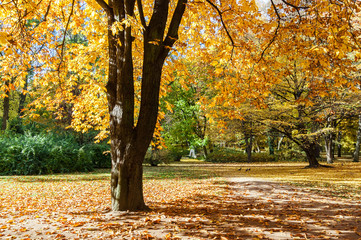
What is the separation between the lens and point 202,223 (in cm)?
476

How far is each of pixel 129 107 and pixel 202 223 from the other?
8.98ft

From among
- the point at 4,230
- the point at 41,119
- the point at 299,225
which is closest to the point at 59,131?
the point at 41,119

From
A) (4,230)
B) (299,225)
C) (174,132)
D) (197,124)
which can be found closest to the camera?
(4,230)

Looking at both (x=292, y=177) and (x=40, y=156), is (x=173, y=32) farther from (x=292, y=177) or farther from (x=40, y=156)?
(x=40, y=156)

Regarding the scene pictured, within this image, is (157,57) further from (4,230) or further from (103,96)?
(4,230)

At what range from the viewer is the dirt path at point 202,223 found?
4137 millimetres

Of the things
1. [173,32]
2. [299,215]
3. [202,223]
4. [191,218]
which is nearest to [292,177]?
[299,215]

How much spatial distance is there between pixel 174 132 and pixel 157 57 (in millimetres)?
21585

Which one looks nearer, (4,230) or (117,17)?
(4,230)

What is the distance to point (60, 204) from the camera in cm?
671

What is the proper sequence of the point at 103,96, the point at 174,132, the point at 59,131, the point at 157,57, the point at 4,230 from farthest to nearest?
the point at 174,132, the point at 59,131, the point at 103,96, the point at 157,57, the point at 4,230

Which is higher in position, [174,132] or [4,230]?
[174,132]

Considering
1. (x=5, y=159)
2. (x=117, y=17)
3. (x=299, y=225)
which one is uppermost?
(x=117, y=17)

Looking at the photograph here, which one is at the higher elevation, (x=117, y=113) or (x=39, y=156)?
(x=117, y=113)
